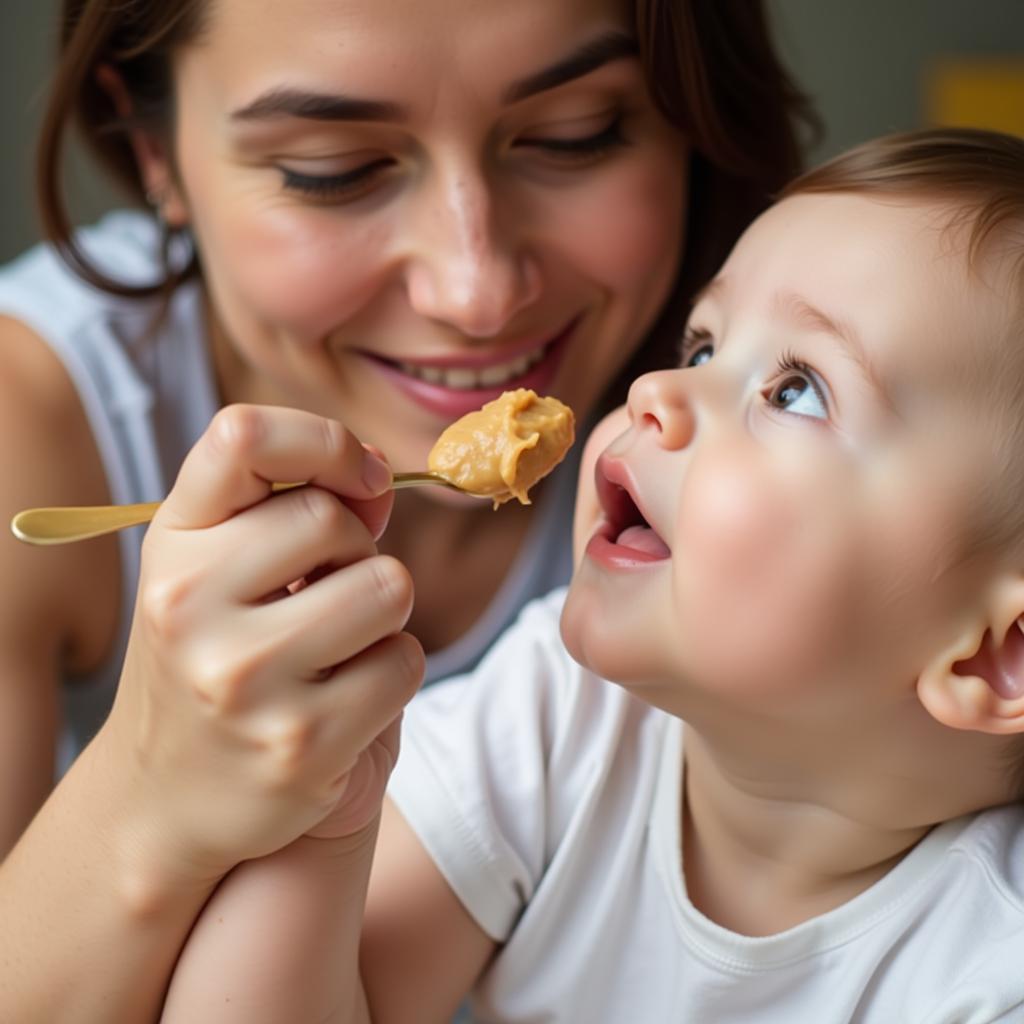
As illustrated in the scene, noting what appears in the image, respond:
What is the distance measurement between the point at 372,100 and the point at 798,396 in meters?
0.44

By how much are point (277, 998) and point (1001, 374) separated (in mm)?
661

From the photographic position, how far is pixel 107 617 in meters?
1.49

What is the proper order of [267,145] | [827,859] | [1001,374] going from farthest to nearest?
1. [267,145]
2. [827,859]
3. [1001,374]

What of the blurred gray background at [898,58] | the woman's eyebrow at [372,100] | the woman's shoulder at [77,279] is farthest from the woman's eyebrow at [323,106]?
the blurred gray background at [898,58]

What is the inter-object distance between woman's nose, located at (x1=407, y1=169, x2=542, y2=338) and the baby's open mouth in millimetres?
236

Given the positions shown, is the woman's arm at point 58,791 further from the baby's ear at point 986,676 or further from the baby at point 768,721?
the baby's ear at point 986,676

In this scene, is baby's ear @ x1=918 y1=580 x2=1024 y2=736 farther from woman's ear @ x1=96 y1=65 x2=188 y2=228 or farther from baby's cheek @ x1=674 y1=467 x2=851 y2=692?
woman's ear @ x1=96 y1=65 x2=188 y2=228

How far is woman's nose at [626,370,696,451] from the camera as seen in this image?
0.95 m

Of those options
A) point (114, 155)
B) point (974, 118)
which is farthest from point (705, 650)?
point (974, 118)

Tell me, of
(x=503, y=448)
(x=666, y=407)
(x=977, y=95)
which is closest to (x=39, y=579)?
(x=503, y=448)

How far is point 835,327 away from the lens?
95cm

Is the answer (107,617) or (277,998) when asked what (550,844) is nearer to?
(277,998)

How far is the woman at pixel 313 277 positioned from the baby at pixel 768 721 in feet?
0.48

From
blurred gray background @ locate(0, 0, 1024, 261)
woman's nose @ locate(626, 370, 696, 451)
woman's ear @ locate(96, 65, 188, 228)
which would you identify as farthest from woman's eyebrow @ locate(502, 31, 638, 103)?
blurred gray background @ locate(0, 0, 1024, 261)
